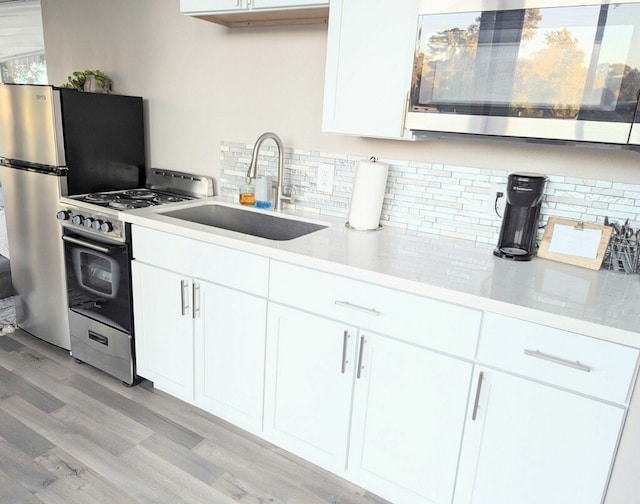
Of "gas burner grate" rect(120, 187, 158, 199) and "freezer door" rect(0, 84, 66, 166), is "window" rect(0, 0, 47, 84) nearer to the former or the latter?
"freezer door" rect(0, 84, 66, 166)

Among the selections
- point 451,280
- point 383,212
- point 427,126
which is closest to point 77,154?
point 383,212

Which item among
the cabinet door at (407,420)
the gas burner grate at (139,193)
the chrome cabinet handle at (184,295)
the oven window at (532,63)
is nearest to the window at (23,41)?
the gas burner grate at (139,193)

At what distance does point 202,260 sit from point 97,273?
2.60ft

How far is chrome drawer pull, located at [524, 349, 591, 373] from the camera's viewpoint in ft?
4.22

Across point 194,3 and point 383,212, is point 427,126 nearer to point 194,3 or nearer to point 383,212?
point 383,212

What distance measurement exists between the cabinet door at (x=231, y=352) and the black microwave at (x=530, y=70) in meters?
1.02

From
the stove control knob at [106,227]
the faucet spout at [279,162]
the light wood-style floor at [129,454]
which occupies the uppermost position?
the faucet spout at [279,162]

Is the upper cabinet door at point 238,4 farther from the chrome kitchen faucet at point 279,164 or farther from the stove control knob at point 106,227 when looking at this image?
the stove control knob at point 106,227

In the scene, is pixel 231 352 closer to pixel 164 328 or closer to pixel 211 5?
pixel 164 328

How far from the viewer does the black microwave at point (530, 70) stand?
1.38 meters

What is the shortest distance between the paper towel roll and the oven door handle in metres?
1.14

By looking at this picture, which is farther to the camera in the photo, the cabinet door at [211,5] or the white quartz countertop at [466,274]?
the cabinet door at [211,5]

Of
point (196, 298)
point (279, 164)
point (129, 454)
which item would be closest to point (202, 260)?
point (196, 298)

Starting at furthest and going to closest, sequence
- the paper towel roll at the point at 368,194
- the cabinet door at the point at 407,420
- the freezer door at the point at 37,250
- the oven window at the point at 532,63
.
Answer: the freezer door at the point at 37,250 → the paper towel roll at the point at 368,194 → the cabinet door at the point at 407,420 → the oven window at the point at 532,63
